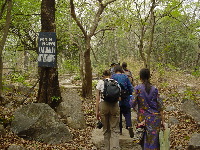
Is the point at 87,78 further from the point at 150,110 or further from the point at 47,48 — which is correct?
the point at 150,110

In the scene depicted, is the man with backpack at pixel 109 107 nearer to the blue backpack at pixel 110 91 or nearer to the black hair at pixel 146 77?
the blue backpack at pixel 110 91

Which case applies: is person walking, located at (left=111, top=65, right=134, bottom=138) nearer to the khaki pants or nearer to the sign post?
the khaki pants

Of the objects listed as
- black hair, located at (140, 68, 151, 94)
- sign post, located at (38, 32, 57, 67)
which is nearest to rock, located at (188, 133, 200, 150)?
black hair, located at (140, 68, 151, 94)

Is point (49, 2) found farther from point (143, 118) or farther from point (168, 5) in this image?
point (168, 5)

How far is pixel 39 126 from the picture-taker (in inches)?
246

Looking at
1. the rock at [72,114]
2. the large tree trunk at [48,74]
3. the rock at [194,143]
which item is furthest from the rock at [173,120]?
the large tree trunk at [48,74]

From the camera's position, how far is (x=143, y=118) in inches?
168

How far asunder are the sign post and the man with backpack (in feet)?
9.18

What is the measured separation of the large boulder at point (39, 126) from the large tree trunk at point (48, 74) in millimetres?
1282

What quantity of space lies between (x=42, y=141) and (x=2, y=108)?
2.59 meters

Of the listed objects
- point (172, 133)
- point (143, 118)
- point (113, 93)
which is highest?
point (113, 93)

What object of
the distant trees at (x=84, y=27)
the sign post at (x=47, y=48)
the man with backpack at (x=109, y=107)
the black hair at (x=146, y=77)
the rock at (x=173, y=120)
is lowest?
the rock at (x=173, y=120)

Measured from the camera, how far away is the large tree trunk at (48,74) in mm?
7816

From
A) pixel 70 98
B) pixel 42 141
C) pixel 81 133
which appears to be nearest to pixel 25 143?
pixel 42 141
